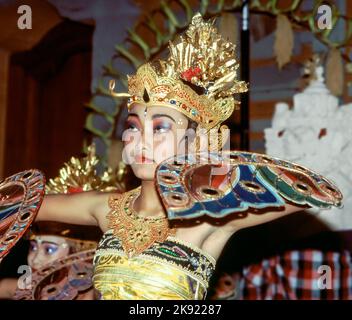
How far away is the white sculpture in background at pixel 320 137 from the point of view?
451 cm

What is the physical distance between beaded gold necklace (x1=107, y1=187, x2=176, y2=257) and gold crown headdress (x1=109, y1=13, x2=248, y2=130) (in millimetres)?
358

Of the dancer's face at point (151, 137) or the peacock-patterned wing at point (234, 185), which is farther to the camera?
the dancer's face at point (151, 137)

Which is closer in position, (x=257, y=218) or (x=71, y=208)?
(x=257, y=218)

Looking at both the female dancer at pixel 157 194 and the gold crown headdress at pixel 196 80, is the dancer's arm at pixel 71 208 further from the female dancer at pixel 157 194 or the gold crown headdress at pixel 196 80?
the gold crown headdress at pixel 196 80

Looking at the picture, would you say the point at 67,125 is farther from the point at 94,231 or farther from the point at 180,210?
the point at 180,210

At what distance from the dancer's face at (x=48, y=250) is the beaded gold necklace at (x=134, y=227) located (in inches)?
39.1

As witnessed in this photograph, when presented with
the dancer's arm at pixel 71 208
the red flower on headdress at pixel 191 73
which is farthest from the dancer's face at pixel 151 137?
the dancer's arm at pixel 71 208

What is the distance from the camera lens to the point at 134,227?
2.82 m

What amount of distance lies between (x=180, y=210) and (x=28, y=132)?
3.92 metres

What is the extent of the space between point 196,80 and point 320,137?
190 centimetres

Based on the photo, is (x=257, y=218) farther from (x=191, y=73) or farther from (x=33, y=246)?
(x=33, y=246)

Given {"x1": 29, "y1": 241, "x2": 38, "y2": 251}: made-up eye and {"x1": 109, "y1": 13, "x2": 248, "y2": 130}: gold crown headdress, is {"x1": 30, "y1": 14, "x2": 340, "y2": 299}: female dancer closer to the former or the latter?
{"x1": 109, "y1": 13, "x2": 248, "y2": 130}: gold crown headdress

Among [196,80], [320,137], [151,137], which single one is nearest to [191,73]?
[196,80]

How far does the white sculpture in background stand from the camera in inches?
178
